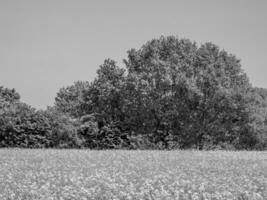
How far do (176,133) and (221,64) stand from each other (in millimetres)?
8905

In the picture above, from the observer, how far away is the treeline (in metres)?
48.3

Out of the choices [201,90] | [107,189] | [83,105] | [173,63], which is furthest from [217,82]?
[107,189]

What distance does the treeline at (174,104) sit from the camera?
48.3 metres

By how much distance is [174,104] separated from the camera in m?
49.2

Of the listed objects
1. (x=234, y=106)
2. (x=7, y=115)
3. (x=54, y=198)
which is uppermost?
(x=234, y=106)

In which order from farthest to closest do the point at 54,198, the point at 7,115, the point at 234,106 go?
the point at 234,106
the point at 7,115
the point at 54,198

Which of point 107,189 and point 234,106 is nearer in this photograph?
point 107,189

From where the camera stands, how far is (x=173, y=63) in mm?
51156

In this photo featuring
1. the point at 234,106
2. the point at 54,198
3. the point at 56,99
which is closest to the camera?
the point at 54,198

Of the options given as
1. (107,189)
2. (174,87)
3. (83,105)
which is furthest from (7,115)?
(107,189)

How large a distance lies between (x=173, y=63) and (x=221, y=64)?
205 inches

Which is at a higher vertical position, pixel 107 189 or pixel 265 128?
pixel 265 128

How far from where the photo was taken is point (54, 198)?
1003cm

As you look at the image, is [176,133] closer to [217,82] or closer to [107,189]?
[217,82]
